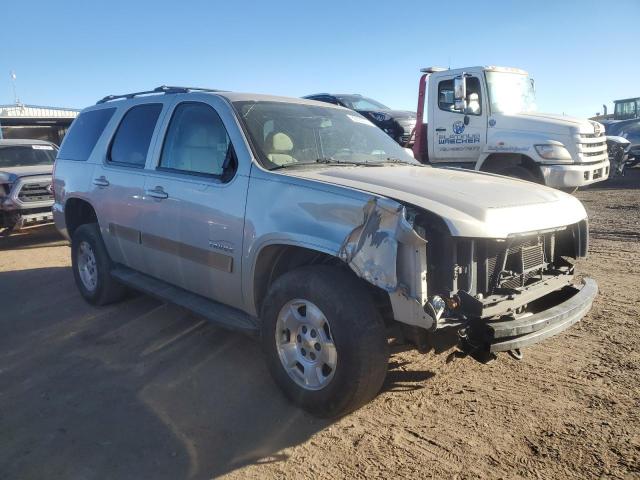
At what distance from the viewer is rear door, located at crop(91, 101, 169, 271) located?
450cm

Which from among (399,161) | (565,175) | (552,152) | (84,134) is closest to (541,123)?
(552,152)

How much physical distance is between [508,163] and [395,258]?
722cm

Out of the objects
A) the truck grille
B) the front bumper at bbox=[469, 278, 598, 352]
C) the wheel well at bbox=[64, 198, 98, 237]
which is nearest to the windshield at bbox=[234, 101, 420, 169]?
the front bumper at bbox=[469, 278, 598, 352]

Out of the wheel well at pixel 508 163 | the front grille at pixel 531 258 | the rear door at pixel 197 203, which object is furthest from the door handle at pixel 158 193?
the wheel well at pixel 508 163

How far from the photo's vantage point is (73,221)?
5727 mm

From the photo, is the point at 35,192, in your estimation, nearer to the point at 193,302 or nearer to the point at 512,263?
the point at 193,302

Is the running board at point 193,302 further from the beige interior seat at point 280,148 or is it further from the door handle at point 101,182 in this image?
the beige interior seat at point 280,148

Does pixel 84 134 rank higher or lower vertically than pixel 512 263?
higher

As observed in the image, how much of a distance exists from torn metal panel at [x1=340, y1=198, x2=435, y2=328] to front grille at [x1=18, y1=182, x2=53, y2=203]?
8.37m

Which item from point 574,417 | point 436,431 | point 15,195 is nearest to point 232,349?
point 436,431

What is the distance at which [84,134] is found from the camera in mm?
5555

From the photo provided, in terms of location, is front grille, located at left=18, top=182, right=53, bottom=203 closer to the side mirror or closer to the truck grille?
the side mirror

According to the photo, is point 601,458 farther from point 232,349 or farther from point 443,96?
point 443,96

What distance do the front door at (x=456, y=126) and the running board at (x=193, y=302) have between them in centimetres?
666
